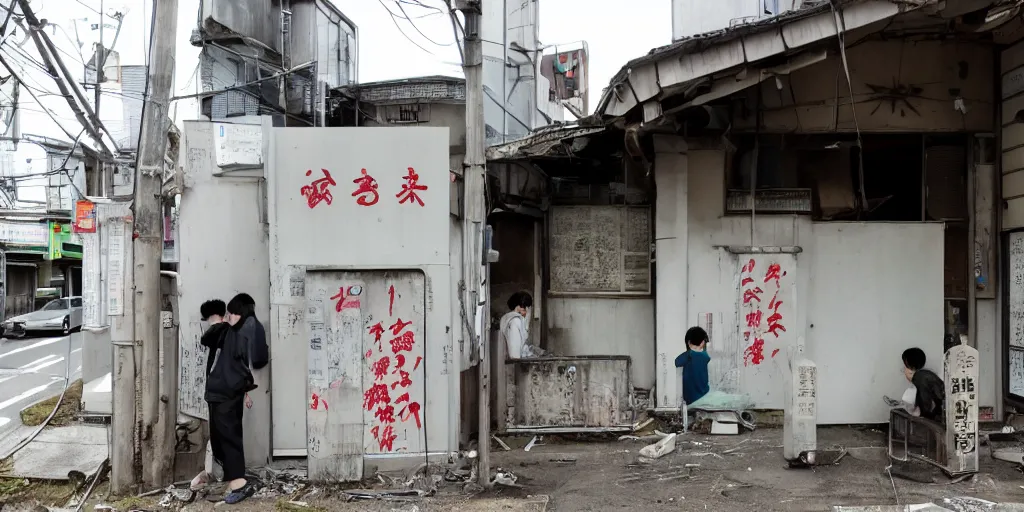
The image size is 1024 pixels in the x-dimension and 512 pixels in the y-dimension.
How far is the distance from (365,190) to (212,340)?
2076 mm

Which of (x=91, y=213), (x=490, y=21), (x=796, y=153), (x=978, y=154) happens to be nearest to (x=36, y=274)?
(x=91, y=213)

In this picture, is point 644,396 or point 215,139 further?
point 644,396

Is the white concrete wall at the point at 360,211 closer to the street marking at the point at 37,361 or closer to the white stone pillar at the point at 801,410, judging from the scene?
the white stone pillar at the point at 801,410

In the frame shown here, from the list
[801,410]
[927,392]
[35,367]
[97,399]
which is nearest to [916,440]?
[927,392]

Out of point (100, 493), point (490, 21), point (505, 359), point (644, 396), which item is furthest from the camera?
point (490, 21)

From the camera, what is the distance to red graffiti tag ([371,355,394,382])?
21.4 feet

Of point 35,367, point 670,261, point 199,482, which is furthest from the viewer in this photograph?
point 35,367

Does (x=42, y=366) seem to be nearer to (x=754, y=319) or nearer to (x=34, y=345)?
(x=34, y=345)

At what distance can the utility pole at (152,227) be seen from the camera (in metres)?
6.36

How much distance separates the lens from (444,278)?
662 centimetres

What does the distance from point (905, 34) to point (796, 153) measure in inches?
77.0

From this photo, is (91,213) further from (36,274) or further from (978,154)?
(36,274)

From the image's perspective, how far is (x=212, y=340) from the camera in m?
6.46

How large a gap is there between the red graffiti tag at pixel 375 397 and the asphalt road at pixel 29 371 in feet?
20.3
